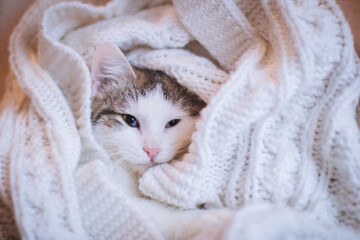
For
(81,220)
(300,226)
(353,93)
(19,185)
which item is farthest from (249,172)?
(19,185)

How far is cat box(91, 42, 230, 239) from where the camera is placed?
2.38 ft

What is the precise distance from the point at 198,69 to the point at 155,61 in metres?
0.18

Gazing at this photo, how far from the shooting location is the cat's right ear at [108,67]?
2.74 ft

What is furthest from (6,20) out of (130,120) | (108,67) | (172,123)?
(172,123)

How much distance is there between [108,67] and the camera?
914mm

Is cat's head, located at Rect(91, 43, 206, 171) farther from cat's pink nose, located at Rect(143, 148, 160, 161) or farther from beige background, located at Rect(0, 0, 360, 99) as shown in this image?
beige background, located at Rect(0, 0, 360, 99)

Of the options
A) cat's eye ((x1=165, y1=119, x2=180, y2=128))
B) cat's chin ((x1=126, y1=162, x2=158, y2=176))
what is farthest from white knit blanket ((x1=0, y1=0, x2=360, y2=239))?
cat's eye ((x1=165, y1=119, x2=180, y2=128))

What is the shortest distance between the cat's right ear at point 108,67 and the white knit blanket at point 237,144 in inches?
3.2

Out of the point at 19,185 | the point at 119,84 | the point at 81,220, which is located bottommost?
the point at 81,220

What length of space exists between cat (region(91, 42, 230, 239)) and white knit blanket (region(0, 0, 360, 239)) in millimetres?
49

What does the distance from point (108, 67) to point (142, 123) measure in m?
0.26

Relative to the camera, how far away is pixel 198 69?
794 millimetres

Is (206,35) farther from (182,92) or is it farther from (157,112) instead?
(157,112)

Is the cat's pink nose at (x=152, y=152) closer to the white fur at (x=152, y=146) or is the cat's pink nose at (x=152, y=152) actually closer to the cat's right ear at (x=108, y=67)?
the white fur at (x=152, y=146)
